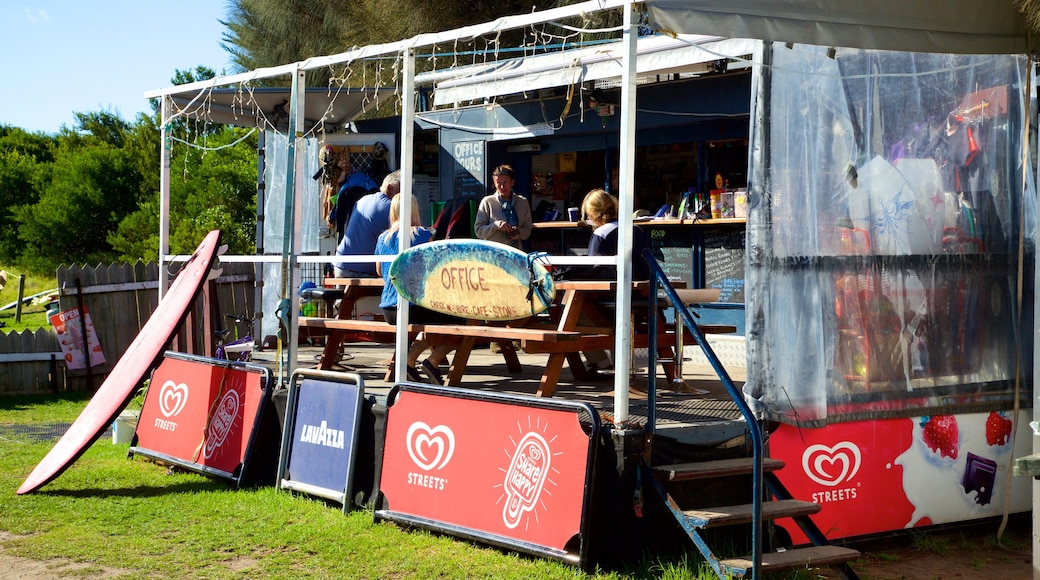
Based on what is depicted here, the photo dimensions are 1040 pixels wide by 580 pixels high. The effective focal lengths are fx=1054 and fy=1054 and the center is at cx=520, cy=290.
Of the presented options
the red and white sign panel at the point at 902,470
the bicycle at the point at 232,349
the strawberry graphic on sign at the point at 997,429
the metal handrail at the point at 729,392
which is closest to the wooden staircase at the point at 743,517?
the metal handrail at the point at 729,392

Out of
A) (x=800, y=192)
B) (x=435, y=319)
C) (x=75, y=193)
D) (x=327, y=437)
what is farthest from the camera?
(x=75, y=193)

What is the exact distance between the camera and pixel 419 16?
18094 mm

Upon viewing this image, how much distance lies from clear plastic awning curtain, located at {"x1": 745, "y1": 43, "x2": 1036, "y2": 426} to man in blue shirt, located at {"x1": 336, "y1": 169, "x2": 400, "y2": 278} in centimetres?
397

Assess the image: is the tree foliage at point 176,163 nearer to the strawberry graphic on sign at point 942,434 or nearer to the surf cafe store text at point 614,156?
the surf cafe store text at point 614,156

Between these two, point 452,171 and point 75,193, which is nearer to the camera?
point 452,171

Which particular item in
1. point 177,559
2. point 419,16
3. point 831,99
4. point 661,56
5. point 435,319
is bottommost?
point 177,559

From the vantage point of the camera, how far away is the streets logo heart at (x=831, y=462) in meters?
5.92

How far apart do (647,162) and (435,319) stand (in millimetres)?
5452

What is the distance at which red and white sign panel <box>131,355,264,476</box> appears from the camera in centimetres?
742

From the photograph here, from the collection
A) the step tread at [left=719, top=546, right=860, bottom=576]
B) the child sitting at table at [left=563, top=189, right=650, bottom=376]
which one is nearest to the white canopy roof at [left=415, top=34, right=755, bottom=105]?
the child sitting at table at [left=563, top=189, right=650, bottom=376]

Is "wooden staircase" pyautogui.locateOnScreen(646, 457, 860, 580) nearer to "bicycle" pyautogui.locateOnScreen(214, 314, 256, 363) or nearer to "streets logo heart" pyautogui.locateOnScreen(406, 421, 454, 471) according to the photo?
"streets logo heart" pyautogui.locateOnScreen(406, 421, 454, 471)

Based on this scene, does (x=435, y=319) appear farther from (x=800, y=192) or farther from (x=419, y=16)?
(x=419, y=16)

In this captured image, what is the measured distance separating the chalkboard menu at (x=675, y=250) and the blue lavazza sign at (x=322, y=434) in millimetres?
5219

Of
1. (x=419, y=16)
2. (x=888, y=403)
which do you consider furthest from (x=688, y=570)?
(x=419, y=16)
